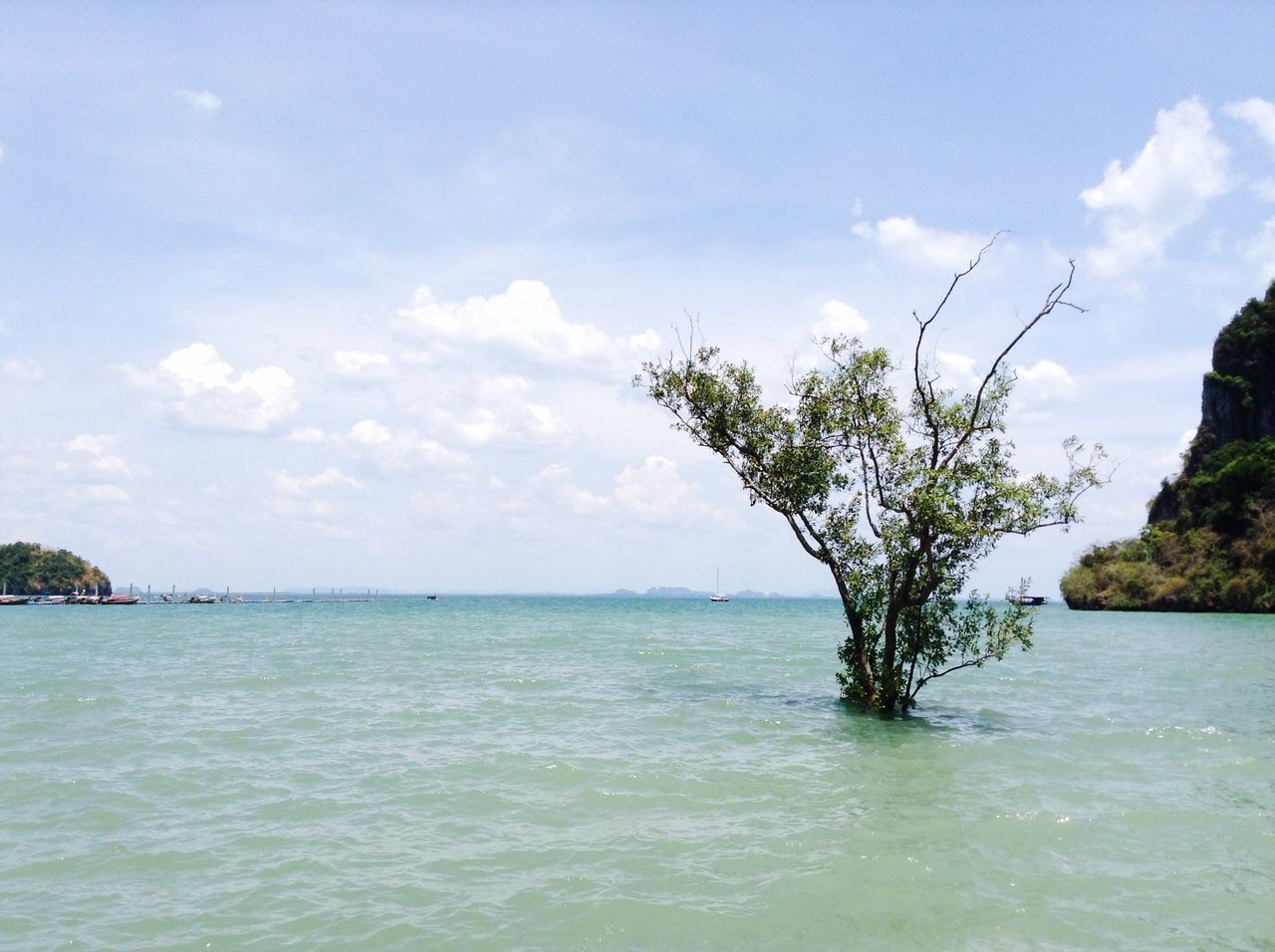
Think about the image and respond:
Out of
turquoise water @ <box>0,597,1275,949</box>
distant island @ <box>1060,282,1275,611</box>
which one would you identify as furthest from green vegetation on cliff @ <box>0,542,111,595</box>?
distant island @ <box>1060,282,1275,611</box>

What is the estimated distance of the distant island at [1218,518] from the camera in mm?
87125

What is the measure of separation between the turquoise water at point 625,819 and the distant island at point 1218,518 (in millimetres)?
75273

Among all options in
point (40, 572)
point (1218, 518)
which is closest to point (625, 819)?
point (1218, 518)

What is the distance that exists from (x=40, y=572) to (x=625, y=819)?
196 m

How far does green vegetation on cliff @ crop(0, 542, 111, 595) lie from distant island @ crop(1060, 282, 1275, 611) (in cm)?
18488

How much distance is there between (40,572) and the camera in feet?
545

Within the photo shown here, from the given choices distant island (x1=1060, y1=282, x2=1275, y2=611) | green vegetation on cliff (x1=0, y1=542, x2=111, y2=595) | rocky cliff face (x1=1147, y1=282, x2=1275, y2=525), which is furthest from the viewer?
green vegetation on cliff (x1=0, y1=542, x2=111, y2=595)

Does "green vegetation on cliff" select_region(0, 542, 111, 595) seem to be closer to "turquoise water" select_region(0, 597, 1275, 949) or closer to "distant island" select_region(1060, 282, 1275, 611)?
"turquoise water" select_region(0, 597, 1275, 949)

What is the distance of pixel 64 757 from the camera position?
16391 mm

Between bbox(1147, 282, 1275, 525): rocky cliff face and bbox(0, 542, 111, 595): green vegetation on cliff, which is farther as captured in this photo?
bbox(0, 542, 111, 595): green vegetation on cliff

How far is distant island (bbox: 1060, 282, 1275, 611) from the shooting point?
87.1 metres

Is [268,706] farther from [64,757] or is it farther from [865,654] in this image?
[865,654]

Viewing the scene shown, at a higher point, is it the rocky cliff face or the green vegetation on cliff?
the rocky cliff face

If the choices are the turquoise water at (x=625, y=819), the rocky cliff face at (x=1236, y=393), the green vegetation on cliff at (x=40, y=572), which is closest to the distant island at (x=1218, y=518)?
the rocky cliff face at (x=1236, y=393)
